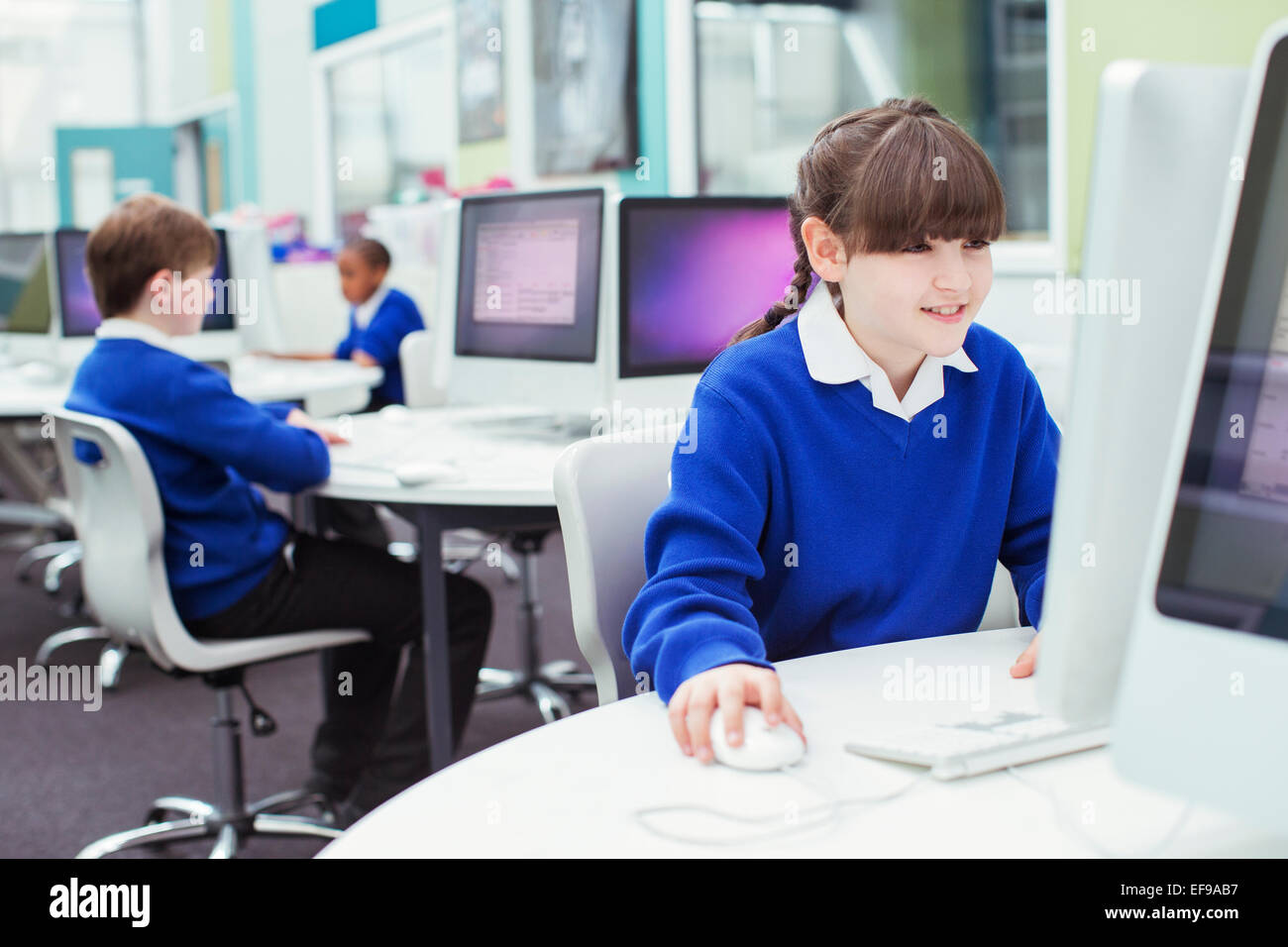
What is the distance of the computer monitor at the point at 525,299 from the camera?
7.66ft

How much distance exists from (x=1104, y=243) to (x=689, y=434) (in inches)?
24.3

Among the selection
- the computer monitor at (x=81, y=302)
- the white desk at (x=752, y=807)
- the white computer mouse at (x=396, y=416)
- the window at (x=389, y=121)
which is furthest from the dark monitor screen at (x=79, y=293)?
the white desk at (x=752, y=807)

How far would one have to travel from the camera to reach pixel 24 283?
4176mm

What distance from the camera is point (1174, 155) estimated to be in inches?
21.7

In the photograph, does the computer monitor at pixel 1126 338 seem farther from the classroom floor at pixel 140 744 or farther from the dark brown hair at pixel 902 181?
the classroom floor at pixel 140 744

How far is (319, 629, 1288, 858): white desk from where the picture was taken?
69 centimetres

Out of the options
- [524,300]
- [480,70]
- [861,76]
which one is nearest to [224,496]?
[524,300]

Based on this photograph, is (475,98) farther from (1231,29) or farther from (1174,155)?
(1174,155)

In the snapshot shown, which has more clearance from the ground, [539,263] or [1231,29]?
[1231,29]

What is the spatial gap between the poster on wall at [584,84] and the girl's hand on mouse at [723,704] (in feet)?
13.7

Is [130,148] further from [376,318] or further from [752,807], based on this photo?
[752,807]

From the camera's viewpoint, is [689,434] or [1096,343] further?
[689,434]

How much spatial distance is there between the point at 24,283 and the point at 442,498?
2.93 metres
